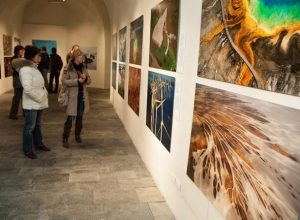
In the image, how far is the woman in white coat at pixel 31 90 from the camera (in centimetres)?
429

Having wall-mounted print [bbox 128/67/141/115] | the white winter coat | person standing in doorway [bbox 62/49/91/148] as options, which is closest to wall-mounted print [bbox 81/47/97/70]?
wall-mounted print [bbox 128/67/141/115]

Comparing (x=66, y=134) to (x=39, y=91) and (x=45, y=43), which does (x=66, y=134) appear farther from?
(x=45, y=43)

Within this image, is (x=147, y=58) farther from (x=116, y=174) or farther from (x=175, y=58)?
(x=116, y=174)

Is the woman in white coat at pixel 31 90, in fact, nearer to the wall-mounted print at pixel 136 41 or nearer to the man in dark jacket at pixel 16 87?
the wall-mounted print at pixel 136 41

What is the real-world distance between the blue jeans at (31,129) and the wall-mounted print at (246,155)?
9.72ft

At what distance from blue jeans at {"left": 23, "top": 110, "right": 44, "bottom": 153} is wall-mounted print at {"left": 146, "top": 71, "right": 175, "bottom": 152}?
5.69ft

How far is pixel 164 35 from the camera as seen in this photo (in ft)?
11.5

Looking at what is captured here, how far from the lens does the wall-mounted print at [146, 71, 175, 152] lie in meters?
3.32

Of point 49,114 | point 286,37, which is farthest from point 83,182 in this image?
point 49,114

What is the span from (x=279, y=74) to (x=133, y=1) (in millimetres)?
4711

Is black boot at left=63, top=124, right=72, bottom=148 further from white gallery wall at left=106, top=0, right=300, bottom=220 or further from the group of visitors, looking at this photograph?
white gallery wall at left=106, top=0, right=300, bottom=220

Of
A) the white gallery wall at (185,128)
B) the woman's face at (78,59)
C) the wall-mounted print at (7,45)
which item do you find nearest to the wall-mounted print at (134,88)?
the woman's face at (78,59)

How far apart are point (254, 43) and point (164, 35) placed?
196cm

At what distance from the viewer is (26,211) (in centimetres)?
319
